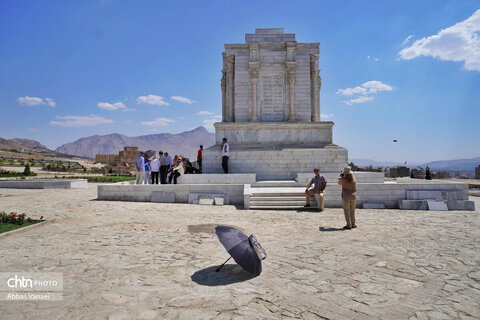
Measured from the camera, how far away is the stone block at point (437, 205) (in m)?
11.0

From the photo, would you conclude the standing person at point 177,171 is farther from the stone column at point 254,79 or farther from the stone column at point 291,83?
the stone column at point 291,83

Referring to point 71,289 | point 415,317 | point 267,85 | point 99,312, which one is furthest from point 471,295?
point 267,85

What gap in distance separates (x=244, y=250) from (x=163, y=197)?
358 inches

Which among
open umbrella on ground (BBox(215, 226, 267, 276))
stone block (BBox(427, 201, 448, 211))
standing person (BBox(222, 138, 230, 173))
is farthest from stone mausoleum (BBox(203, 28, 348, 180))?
open umbrella on ground (BBox(215, 226, 267, 276))

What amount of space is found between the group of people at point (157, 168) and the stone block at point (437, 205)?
10.7 metres


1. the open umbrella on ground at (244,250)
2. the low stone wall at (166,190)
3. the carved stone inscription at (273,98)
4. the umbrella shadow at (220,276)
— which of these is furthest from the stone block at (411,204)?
the carved stone inscription at (273,98)

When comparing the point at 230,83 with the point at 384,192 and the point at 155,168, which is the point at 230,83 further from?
the point at 384,192

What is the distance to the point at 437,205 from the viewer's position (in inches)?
437

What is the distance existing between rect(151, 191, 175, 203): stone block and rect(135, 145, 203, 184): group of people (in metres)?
1.56

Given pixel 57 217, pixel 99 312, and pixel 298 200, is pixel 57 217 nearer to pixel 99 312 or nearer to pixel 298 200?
pixel 99 312

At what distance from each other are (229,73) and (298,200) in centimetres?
1185

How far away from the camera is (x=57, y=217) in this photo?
9.13 m

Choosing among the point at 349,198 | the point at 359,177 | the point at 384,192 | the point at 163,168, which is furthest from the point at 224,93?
the point at 349,198

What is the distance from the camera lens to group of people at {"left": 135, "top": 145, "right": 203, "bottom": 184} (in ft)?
46.8
